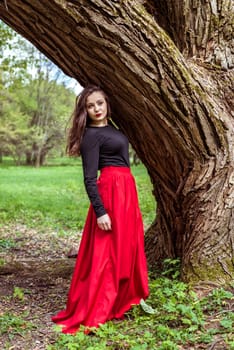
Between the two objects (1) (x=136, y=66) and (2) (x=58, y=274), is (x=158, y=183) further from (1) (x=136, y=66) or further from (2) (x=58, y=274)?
(2) (x=58, y=274)

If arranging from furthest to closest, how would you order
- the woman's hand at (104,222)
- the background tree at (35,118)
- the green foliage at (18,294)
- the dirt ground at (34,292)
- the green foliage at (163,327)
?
the background tree at (35,118)
the green foliage at (18,294)
the woman's hand at (104,222)
the dirt ground at (34,292)
the green foliage at (163,327)

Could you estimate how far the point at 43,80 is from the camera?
137ft

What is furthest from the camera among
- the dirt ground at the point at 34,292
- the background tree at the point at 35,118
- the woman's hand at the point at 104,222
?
the background tree at the point at 35,118

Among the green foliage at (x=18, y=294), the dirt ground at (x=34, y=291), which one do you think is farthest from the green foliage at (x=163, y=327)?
the green foliage at (x=18, y=294)

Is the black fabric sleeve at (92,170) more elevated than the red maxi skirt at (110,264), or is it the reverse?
the black fabric sleeve at (92,170)

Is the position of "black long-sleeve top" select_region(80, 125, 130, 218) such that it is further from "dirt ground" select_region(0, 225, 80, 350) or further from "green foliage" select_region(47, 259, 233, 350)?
"dirt ground" select_region(0, 225, 80, 350)

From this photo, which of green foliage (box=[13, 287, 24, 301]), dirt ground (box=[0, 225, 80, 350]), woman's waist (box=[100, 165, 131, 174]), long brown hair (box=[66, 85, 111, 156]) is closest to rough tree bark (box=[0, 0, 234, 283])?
long brown hair (box=[66, 85, 111, 156])

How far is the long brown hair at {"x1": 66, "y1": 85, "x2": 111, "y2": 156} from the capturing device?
382 centimetres

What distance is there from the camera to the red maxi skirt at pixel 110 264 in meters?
3.75

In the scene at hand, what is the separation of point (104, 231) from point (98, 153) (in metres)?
0.64

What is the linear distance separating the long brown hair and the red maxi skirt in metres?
0.31

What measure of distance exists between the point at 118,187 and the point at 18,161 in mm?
43296

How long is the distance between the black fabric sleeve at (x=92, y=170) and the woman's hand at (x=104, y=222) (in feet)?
0.10

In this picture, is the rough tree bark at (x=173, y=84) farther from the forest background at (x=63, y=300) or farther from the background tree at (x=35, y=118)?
the background tree at (x=35, y=118)
